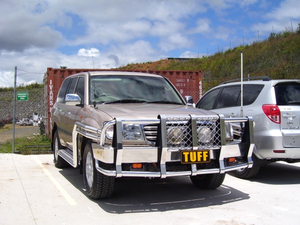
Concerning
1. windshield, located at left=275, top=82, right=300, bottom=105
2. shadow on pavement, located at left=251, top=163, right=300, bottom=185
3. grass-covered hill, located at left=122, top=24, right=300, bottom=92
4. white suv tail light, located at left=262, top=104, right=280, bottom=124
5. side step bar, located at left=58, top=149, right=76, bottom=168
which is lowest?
shadow on pavement, located at left=251, top=163, right=300, bottom=185

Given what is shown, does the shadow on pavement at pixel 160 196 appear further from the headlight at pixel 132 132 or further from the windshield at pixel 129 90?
the windshield at pixel 129 90

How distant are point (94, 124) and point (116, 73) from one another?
5.66 feet

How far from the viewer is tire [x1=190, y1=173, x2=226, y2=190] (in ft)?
18.6

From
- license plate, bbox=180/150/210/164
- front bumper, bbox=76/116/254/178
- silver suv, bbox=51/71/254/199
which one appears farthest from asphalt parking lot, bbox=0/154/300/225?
license plate, bbox=180/150/210/164

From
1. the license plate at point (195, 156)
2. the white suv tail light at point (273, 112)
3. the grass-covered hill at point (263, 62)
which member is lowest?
the license plate at point (195, 156)

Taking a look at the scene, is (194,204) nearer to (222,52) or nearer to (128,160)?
(128,160)


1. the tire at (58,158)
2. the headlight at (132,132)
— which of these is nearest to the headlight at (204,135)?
the headlight at (132,132)

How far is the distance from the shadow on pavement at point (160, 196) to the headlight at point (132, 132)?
3.38 ft

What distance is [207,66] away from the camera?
28.4m

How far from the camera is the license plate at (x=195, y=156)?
4562 millimetres

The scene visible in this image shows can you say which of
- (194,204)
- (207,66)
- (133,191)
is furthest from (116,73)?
(207,66)

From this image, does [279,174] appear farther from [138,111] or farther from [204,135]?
[138,111]

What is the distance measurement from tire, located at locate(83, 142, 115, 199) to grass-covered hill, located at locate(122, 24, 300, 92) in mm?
14879

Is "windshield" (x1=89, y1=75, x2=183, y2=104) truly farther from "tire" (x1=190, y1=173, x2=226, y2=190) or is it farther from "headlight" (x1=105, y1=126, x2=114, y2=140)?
"tire" (x1=190, y1=173, x2=226, y2=190)
